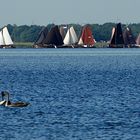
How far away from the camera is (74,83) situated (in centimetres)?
8262

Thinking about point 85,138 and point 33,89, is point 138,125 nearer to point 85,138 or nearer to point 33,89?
point 85,138

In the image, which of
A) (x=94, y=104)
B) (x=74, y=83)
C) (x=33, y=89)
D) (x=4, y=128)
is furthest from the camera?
(x=74, y=83)

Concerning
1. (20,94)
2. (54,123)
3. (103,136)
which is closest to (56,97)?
(20,94)

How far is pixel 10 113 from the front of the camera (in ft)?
177

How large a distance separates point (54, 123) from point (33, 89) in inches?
937

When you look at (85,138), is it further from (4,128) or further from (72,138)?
(4,128)

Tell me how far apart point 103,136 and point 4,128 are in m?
5.58

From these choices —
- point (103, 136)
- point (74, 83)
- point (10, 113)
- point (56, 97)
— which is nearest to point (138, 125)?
point (103, 136)

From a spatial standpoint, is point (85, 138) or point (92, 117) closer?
point (85, 138)

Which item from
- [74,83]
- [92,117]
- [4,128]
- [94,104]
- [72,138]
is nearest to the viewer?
[72,138]

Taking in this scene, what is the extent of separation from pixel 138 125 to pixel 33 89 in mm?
25403

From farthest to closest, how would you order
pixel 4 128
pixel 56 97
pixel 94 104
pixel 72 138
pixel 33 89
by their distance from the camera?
pixel 33 89 → pixel 56 97 → pixel 94 104 → pixel 4 128 → pixel 72 138

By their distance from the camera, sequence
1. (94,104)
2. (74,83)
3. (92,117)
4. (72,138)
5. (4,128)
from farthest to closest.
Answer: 1. (74,83)
2. (94,104)
3. (92,117)
4. (4,128)
5. (72,138)

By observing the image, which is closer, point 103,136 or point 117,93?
point 103,136
